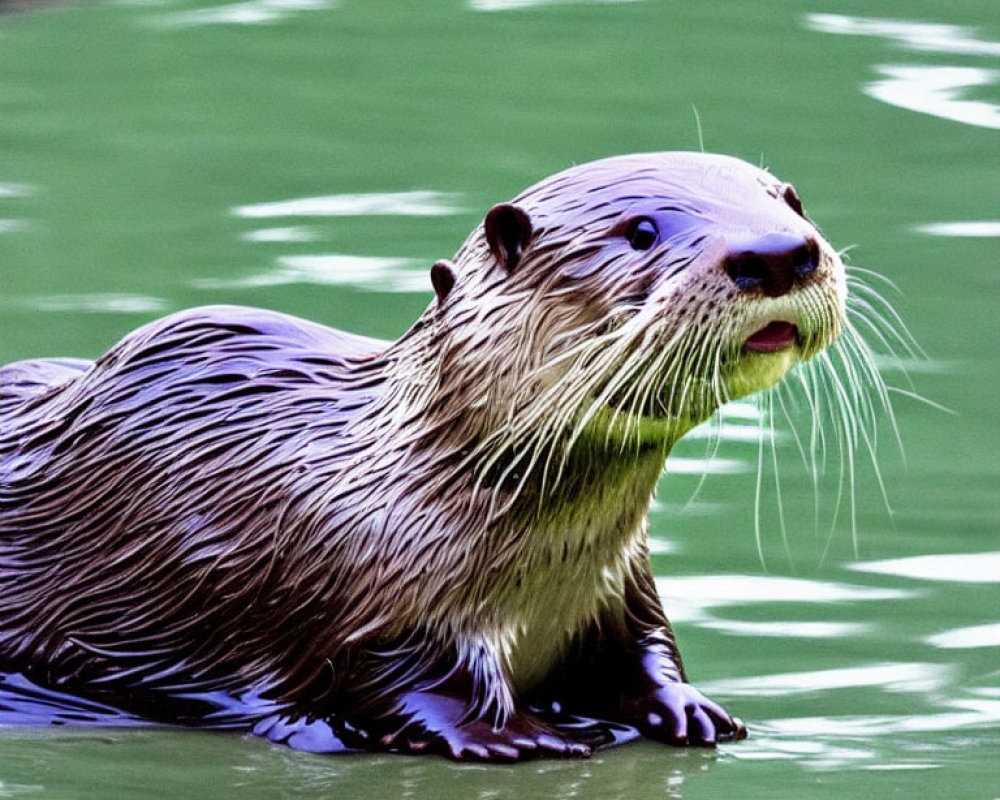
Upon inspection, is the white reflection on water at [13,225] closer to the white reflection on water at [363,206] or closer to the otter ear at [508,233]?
the white reflection on water at [363,206]

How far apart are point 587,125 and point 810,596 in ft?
13.0

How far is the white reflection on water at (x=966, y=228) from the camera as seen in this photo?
26.2 feet

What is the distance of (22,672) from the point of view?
489 cm

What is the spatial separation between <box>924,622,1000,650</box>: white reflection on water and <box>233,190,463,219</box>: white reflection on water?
3155 millimetres

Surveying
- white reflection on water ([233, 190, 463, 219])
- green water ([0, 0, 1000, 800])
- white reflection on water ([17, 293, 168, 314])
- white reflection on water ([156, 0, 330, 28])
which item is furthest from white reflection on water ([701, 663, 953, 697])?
white reflection on water ([156, 0, 330, 28])

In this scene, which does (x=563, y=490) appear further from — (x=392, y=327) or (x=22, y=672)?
(x=392, y=327)

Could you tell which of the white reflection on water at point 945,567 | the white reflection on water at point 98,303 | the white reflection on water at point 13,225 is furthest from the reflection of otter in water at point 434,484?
the white reflection on water at point 13,225

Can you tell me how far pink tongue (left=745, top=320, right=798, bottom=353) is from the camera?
4.11 m

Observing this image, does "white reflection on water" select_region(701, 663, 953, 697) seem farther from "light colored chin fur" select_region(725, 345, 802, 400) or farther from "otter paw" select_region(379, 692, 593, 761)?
"light colored chin fur" select_region(725, 345, 802, 400)

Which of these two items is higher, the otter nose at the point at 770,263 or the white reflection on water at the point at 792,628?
the otter nose at the point at 770,263

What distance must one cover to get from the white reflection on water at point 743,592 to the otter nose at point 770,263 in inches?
58.2

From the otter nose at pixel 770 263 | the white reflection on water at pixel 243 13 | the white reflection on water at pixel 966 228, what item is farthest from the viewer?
the white reflection on water at pixel 243 13

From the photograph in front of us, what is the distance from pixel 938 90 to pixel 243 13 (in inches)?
120

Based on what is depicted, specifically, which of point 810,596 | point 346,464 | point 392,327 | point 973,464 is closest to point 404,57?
point 392,327
